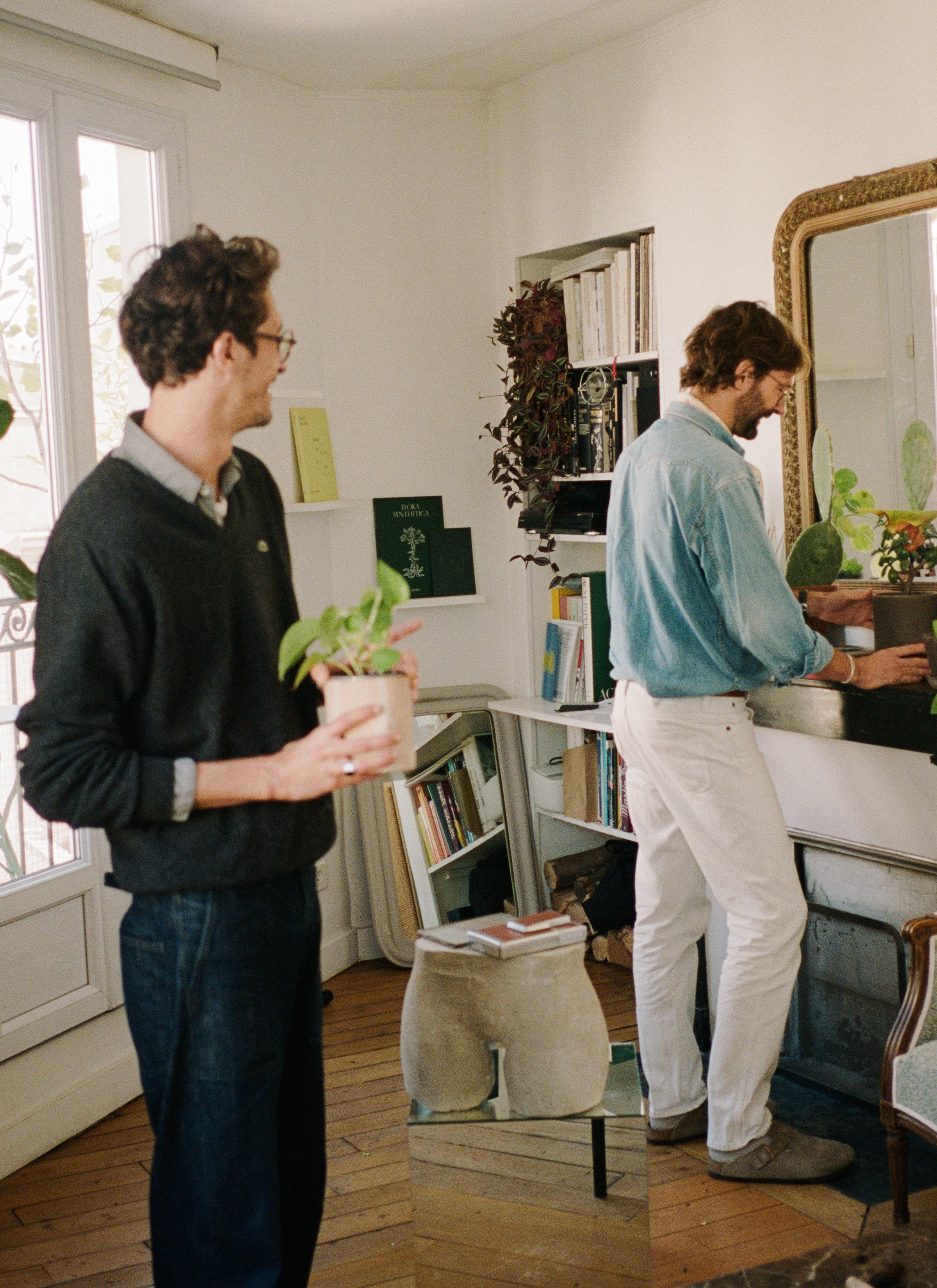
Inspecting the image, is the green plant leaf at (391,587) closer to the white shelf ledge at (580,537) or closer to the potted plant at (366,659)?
the potted plant at (366,659)

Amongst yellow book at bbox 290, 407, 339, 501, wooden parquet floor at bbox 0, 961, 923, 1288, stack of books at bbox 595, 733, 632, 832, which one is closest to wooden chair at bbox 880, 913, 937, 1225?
wooden parquet floor at bbox 0, 961, 923, 1288

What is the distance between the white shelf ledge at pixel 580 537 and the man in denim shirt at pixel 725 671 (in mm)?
1111

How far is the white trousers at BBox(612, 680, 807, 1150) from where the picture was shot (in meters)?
2.49

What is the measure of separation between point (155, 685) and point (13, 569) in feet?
2.58

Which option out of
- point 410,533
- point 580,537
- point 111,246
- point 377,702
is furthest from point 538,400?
point 377,702

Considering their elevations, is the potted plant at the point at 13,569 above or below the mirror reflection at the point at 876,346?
below

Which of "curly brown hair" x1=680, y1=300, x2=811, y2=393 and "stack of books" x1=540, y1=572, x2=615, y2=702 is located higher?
"curly brown hair" x1=680, y1=300, x2=811, y2=393

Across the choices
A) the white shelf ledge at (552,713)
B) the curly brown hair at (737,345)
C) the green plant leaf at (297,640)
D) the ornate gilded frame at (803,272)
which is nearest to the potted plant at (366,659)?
the green plant leaf at (297,640)

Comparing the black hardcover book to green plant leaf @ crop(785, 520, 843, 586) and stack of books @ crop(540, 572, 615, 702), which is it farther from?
green plant leaf @ crop(785, 520, 843, 586)

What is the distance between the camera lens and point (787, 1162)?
2566 mm

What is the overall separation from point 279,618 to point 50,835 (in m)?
1.72

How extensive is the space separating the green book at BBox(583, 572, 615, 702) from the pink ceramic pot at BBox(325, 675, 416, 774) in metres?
2.48

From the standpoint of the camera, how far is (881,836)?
295 cm

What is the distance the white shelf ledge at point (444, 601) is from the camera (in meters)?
3.91
